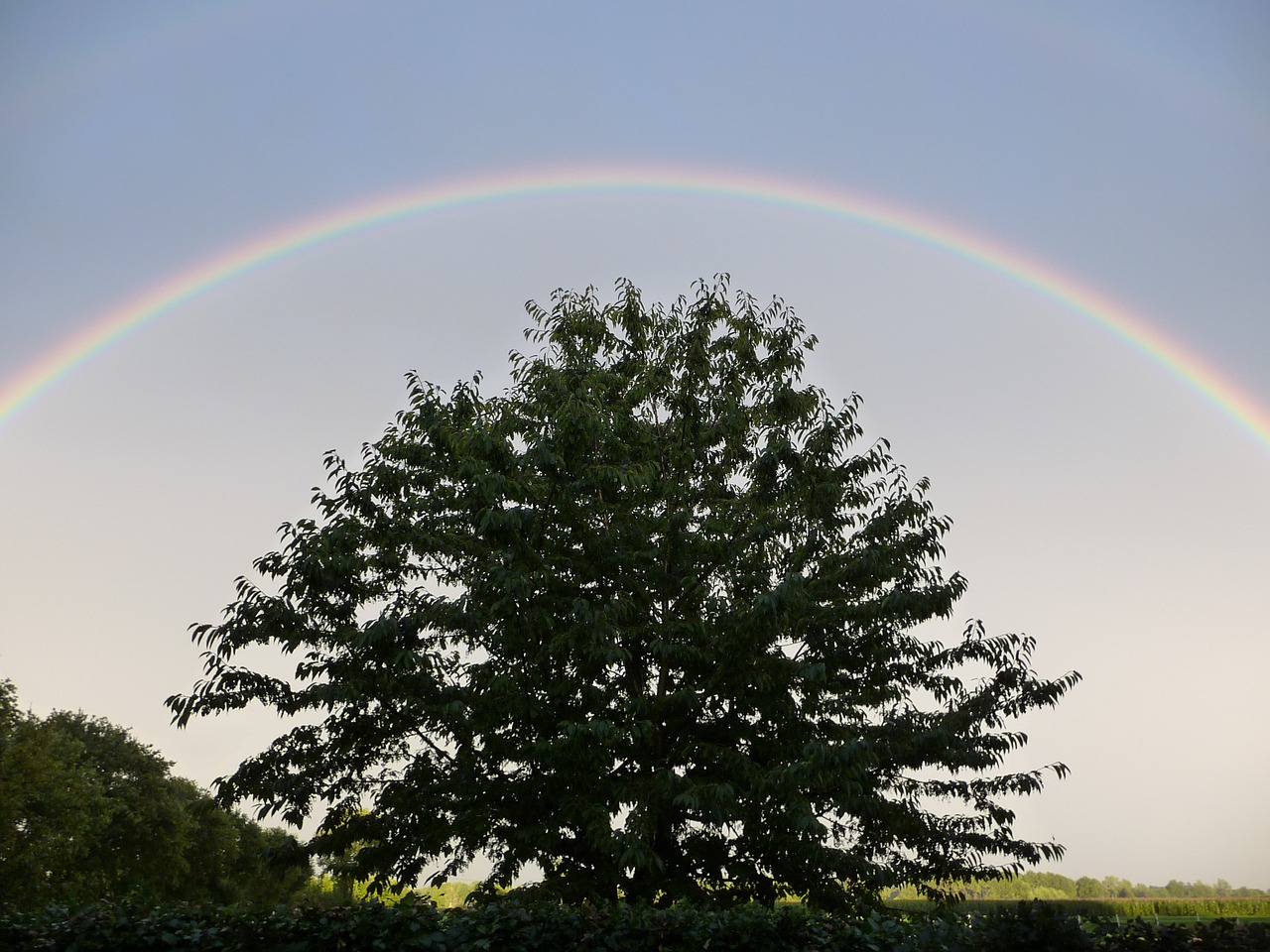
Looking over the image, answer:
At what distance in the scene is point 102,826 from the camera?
37.0 m

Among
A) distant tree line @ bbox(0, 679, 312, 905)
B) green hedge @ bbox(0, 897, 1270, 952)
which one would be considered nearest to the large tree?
green hedge @ bbox(0, 897, 1270, 952)

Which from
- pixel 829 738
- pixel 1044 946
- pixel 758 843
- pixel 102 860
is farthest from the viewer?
pixel 102 860

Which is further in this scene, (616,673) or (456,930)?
(616,673)

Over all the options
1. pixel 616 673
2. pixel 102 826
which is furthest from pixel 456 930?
pixel 102 826

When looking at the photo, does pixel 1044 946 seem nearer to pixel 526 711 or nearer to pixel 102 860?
pixel 526 711

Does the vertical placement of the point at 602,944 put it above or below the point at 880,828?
below

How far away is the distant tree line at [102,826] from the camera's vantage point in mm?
32344

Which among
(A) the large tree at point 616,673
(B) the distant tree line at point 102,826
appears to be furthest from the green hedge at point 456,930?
(B) the distant tree line at point 102,826

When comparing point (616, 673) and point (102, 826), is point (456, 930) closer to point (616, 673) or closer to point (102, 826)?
point (616, 673)

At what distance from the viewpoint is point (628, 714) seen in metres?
14.1

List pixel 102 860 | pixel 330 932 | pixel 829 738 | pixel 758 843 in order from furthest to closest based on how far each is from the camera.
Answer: pixel 102 860, pixel 829 738, pixel 758 843, pixel 330 932

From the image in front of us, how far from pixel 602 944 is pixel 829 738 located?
6.80 m

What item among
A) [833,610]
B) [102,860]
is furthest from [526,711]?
[102,860]

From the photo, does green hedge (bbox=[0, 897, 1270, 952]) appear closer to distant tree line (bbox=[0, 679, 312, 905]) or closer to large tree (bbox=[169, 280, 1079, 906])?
large tree (bbox=[169, 280, 1079, 906])
